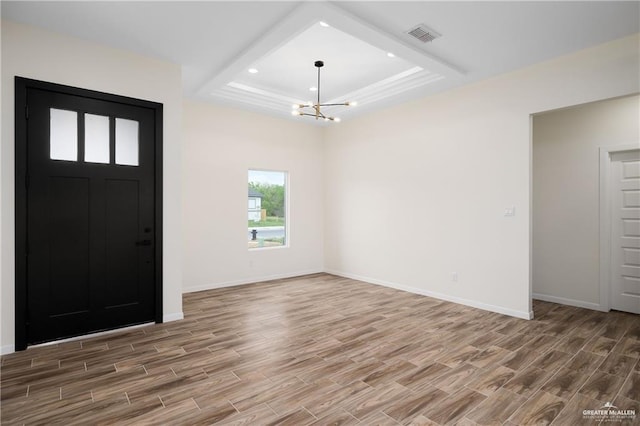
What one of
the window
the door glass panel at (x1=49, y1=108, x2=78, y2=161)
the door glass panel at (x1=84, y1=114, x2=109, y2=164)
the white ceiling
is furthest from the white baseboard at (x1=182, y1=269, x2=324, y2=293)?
the white ceiling

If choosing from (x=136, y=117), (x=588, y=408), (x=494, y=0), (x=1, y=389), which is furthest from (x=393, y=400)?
(x=136, y=117)

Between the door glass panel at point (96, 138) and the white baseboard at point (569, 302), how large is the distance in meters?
6.43

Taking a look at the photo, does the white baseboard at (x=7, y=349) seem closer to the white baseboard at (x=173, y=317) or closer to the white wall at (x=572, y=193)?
the white baseboard at (x=173, y=317)

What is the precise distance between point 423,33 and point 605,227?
3.79m

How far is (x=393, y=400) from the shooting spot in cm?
252

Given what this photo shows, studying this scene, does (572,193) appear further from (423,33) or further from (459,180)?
(423,33)

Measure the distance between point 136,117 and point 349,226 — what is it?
4378mm

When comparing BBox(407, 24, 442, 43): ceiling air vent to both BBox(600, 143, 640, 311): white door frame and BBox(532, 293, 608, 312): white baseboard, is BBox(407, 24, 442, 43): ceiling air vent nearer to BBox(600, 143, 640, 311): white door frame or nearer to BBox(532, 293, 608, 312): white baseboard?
BBox(600, 143, 640, 311): white door frame

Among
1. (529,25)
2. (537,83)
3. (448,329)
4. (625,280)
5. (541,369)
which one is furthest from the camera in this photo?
(625,280)

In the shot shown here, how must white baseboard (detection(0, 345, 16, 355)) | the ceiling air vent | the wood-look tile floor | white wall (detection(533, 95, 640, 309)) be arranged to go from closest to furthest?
the wood-look tile floor
white baseboard (detection(0, 345, 16, 355))
the ceiling air vent
white wall (detection(533, 95, 640, 309))

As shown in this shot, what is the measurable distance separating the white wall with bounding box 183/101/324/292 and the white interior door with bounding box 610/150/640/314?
5108 millimetres

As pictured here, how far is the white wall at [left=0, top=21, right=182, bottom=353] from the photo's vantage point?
3.28m

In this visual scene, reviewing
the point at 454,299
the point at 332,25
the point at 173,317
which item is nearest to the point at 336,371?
the point at 173,317

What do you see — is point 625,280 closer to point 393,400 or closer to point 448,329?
point 448,329
